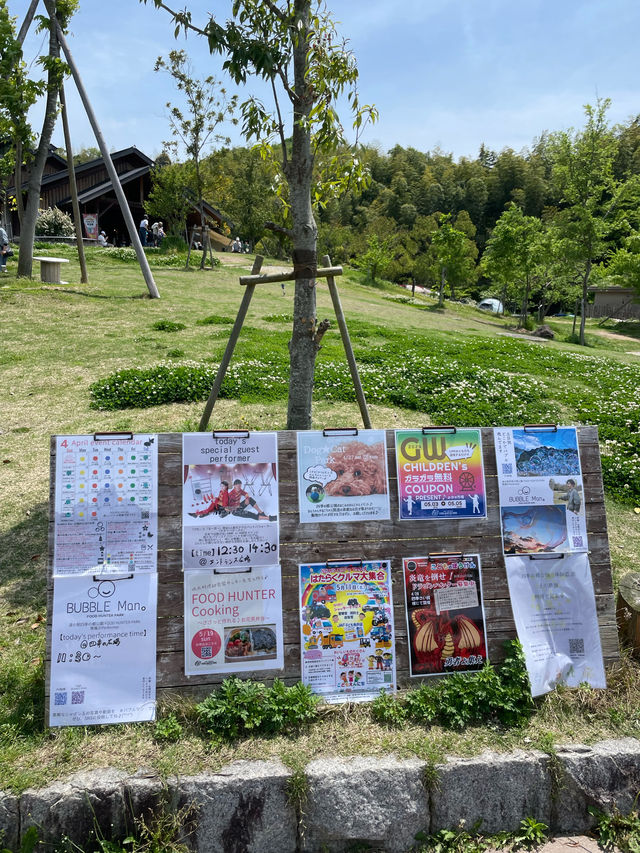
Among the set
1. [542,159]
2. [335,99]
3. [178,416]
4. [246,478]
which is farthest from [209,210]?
[542,159]

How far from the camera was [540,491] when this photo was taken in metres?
4.05

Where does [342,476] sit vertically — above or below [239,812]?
above

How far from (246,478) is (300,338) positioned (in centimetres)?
201

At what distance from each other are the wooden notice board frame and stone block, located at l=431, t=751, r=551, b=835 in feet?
2.04

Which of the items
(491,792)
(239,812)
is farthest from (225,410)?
(491,792)

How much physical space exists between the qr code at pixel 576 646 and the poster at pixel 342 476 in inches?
54.6

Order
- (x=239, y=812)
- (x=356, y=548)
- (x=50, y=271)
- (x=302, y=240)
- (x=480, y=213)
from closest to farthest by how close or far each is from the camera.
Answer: (x=239, y=812), (x=356, y=548), (x=302, y=240), (x=50, y=271), (x=480, y=213)

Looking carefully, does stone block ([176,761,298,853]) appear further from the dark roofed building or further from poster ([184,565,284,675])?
the dark roofed building

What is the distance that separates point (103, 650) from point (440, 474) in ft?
7.28

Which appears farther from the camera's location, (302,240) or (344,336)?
(344,336)

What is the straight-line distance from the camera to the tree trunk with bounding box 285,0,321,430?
16.8 feet

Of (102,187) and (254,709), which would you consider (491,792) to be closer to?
(254,709)

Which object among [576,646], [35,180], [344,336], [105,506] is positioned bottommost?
[576,646]

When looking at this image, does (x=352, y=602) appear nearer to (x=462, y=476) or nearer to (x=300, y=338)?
(x=462, y=476)
